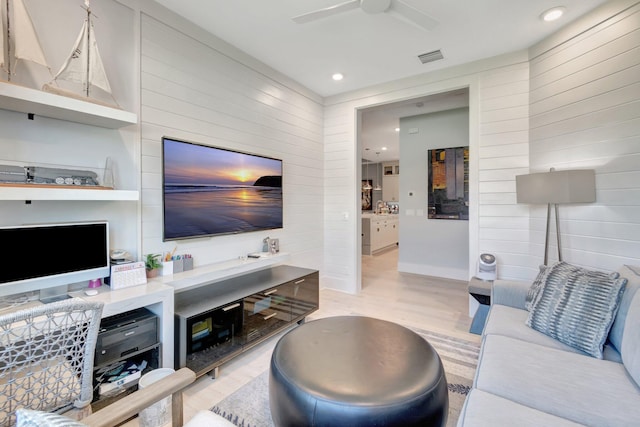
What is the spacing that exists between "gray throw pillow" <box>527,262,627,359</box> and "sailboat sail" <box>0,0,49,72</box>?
337 centimetres

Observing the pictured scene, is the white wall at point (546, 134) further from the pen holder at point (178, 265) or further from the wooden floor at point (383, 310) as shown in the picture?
the pen holder at point (178, 265)

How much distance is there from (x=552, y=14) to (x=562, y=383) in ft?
9.32

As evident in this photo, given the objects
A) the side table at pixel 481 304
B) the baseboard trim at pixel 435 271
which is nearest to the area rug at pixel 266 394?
the side table at pixel 481 304

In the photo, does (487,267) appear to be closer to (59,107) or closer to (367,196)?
(59,107)

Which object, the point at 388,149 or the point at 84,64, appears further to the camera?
the point at 388,149

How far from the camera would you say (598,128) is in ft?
7.51

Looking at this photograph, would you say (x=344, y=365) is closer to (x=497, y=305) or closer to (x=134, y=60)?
(x=497, y=305)

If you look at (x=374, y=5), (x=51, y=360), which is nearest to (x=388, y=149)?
(x=374, y=5)

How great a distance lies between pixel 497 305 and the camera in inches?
93.1

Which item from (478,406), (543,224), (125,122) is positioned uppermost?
(125,122)

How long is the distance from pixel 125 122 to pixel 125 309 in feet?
3.97

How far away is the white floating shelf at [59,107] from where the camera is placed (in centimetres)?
148

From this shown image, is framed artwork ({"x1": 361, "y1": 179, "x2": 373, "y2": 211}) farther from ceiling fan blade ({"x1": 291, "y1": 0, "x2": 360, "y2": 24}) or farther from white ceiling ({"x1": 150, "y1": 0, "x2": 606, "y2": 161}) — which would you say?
ceiling fan blade ({"x1": 291, "y1": 0, "x2": 360, "y2": 24})

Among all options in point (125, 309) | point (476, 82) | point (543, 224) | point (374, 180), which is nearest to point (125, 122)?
point (125, 309)
